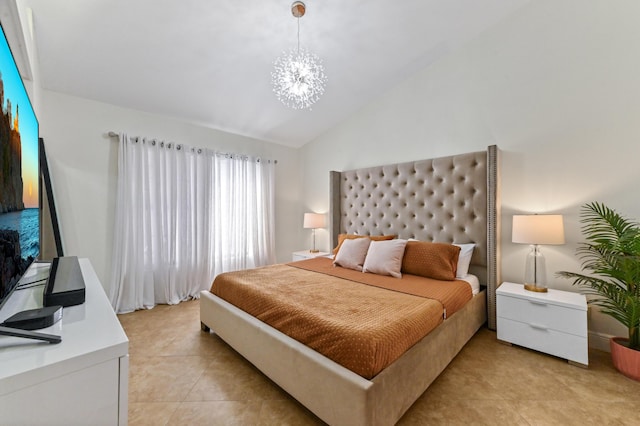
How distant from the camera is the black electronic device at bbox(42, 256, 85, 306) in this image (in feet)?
3.40

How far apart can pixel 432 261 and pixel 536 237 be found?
33.0 inches

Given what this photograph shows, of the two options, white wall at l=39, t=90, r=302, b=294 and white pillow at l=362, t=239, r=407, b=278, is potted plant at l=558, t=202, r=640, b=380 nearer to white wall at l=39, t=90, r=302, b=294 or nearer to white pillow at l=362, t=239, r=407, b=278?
white pillow at l=362, t=239, r=407, b=278

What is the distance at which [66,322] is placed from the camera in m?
0.90

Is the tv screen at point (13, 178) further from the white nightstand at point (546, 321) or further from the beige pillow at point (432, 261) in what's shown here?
the white nightstand at point (546, 321)

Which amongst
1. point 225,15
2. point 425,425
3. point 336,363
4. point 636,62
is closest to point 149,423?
point 336,363

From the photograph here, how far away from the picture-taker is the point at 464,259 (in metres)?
2.64

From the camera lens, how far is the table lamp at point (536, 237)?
2178 millimetres

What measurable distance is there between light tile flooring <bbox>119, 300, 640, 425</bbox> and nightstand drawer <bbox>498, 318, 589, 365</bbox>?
73mm

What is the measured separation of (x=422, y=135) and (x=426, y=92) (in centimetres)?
51

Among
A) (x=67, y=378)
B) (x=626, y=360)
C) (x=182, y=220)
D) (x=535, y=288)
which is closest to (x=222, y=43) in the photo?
(x=182, y=220)

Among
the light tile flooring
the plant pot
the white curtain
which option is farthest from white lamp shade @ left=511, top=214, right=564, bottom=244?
the white curtain

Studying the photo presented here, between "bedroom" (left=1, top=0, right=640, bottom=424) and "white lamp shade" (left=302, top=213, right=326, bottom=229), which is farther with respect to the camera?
"white lamp shade" (left=302, top=213, right=326, bottom=229)

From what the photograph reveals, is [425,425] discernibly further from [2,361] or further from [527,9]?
[527,9]

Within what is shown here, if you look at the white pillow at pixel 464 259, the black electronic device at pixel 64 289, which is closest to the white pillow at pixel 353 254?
the white pillow at pixel 464 259
